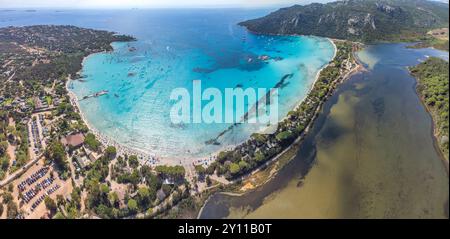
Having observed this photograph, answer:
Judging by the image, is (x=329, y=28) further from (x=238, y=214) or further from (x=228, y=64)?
(x=238, y=214)

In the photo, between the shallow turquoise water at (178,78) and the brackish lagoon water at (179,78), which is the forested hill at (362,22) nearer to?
the brackish lagoon water at (179,78)

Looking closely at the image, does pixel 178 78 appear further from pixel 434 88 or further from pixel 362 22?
pixel 362 22
